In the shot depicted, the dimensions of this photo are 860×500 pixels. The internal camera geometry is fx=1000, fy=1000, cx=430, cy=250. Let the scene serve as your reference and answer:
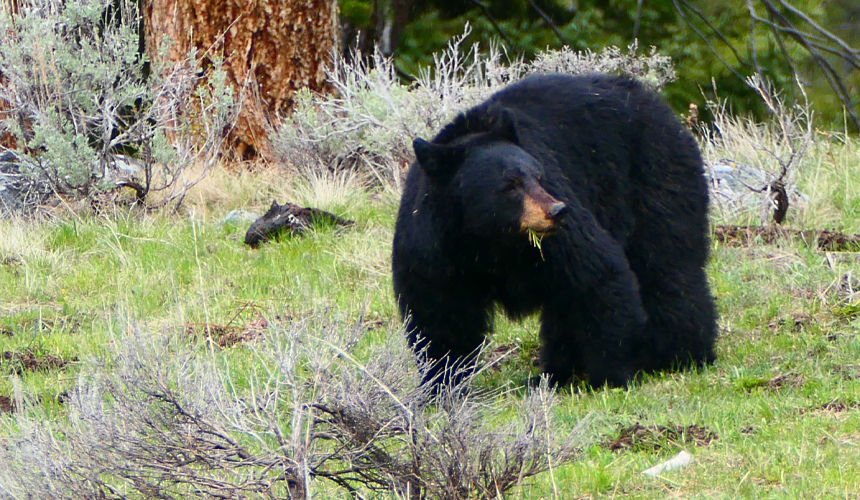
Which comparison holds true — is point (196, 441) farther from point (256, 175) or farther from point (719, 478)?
point (256, 175)

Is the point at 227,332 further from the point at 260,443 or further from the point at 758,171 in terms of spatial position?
the point at 758,171

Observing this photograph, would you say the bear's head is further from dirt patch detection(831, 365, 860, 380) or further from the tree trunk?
the tree trunk

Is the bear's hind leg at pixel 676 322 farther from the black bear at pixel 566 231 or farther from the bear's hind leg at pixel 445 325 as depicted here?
the bear's hind leg at pixel 445 325

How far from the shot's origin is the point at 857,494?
120 inches

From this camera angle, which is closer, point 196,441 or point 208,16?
point 196,441

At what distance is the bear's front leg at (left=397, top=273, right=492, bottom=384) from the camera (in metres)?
4.60

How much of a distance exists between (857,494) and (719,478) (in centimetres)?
45

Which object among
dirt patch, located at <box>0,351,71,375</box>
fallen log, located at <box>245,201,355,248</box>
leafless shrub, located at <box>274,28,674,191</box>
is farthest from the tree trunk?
dirt patch, located at <box>0,351,71,375</box>

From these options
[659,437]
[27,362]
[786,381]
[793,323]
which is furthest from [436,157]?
[27,362]

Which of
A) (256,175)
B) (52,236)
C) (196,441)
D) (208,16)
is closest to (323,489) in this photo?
(196,441)

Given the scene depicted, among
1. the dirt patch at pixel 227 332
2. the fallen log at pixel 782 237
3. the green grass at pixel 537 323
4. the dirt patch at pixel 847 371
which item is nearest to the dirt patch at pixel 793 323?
the green grass at pixel 537 323

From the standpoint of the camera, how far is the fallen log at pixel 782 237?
7090 millimetres

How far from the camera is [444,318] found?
4629mm

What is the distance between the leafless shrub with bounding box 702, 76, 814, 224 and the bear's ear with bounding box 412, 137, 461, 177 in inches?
138
